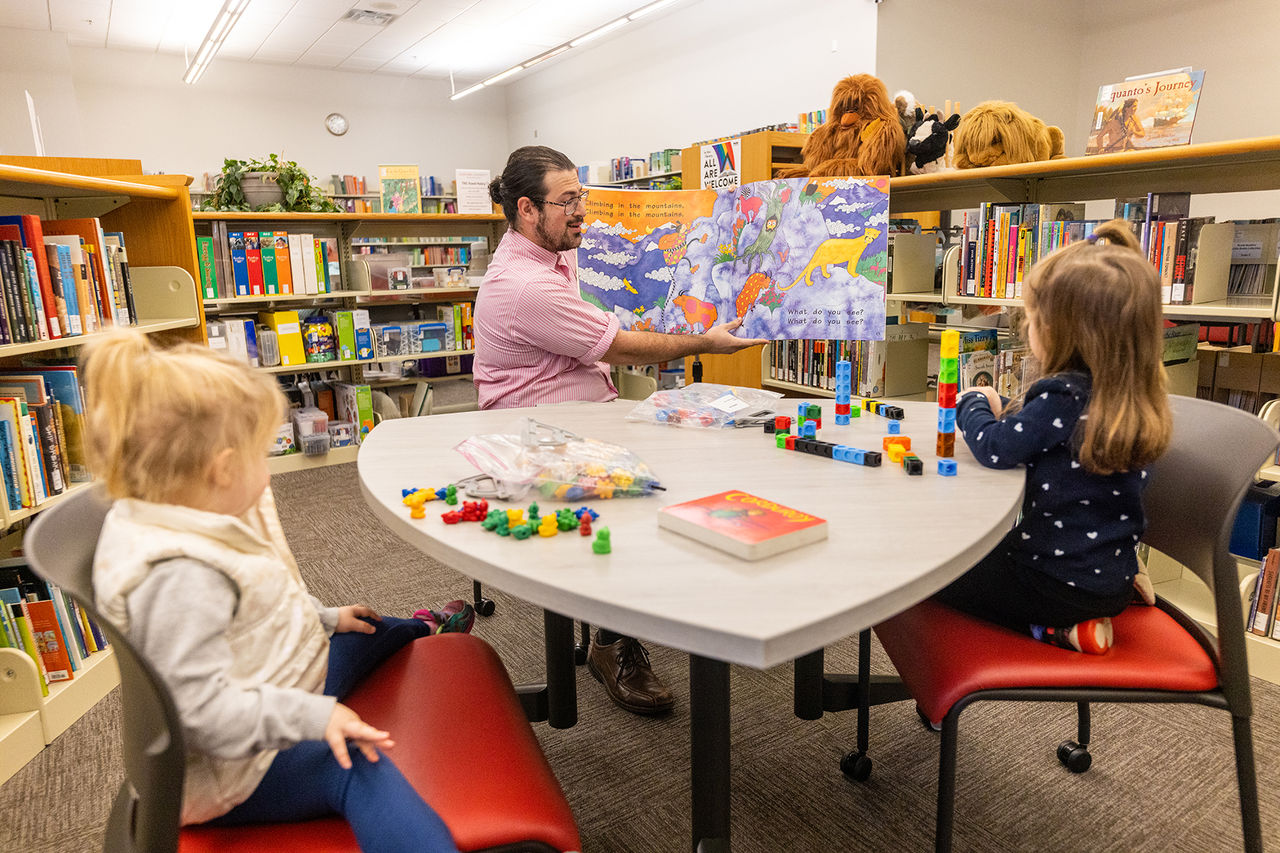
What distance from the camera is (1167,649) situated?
1245mm

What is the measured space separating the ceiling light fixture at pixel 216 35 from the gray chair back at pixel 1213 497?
7616 mm

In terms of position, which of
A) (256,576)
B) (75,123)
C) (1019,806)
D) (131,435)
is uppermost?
(75,123)

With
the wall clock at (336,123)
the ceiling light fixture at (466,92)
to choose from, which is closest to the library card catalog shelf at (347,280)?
the ceiling light fixture at (466,92)

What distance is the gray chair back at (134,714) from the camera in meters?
0.71

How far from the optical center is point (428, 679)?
1.15m

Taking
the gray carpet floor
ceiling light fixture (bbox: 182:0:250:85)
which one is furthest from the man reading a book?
ceiling light fixture (bbox: 182:0:250:85)

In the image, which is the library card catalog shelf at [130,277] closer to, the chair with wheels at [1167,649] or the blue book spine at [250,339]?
the blue book spine at [250,339]

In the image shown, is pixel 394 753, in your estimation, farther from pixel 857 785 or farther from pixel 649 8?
pixel 649 8

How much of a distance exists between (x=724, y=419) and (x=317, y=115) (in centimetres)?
1001

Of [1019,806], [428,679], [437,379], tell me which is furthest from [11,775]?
[437,379]

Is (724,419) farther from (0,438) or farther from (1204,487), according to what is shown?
(0,438)

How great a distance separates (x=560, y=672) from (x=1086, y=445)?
107 centimetres

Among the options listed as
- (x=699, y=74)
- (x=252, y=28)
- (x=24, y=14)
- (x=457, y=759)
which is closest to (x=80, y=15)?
(x=24, y=14)

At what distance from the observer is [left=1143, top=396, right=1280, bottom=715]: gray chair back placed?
3.84 feet
